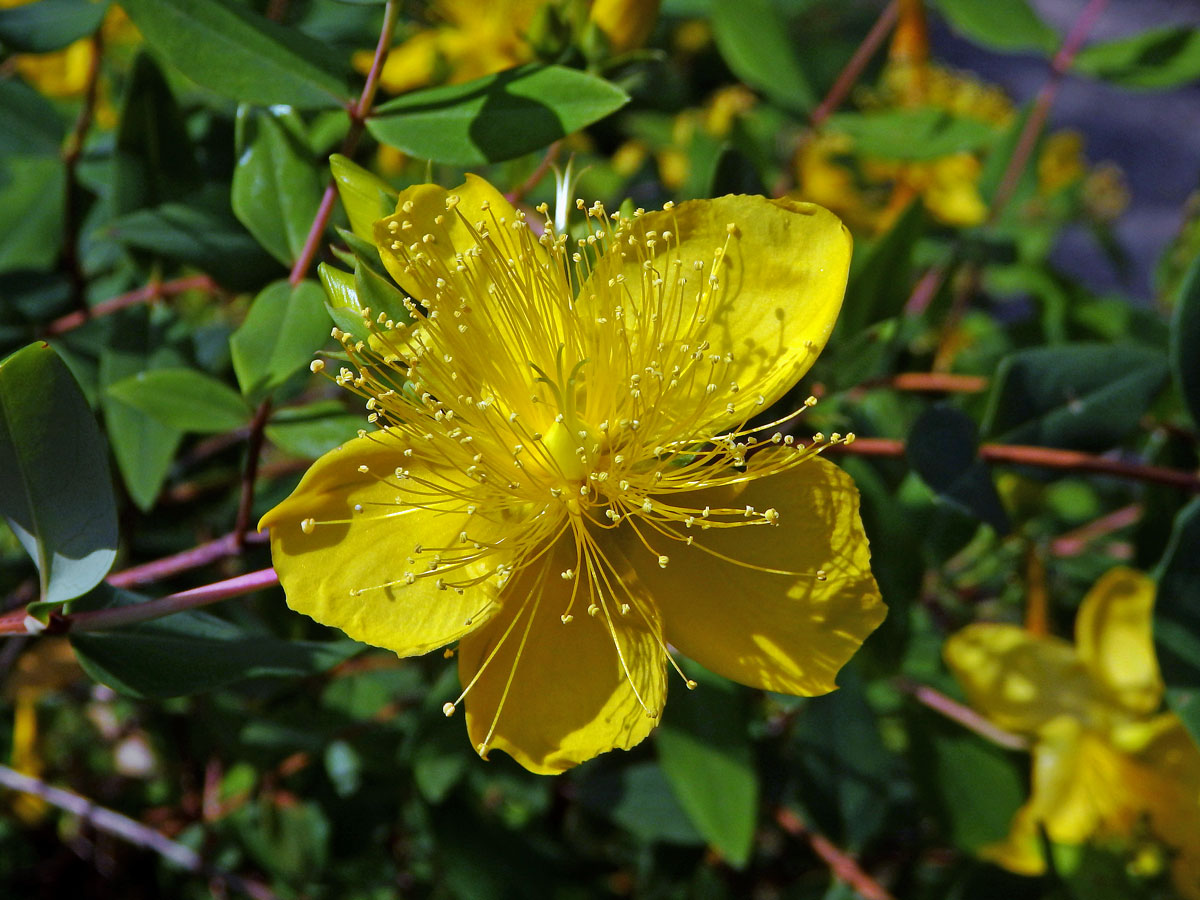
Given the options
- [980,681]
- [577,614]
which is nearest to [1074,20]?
[980,681]

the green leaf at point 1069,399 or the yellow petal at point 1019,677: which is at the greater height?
the green leaf at point 1069,399

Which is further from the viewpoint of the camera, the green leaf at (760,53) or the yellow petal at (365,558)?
the green leaf at (760,53)

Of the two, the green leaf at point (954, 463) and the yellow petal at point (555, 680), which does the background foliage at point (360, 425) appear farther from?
the yellow petal at point (555, 680)

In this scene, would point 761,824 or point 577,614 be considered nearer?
point 577,614

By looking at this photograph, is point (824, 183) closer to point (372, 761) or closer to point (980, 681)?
point (980, 681)

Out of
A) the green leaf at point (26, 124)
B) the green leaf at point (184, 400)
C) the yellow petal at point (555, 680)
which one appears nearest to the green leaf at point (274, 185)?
the green leaf at point (184, 400)

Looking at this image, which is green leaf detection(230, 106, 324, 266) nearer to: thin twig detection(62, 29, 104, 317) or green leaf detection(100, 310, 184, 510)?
green leaf detection(100, 310, 184, 510)

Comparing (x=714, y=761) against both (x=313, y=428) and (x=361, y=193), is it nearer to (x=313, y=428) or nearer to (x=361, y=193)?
(x=313, y=428)
